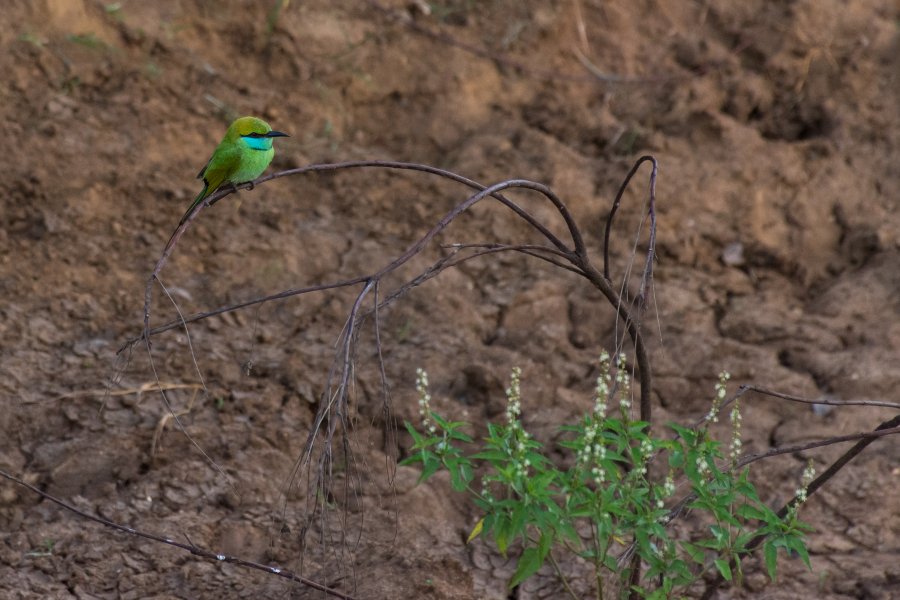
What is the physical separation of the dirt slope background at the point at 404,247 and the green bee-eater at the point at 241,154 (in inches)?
27.4

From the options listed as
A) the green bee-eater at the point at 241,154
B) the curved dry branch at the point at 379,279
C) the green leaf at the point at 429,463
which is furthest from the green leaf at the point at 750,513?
the green bee-eater at the point at 241,154

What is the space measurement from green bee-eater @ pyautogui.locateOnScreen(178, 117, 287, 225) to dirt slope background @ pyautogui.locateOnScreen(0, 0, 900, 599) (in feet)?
2.29

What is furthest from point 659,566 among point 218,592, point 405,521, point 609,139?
point 609,139

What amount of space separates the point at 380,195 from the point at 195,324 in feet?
3.45

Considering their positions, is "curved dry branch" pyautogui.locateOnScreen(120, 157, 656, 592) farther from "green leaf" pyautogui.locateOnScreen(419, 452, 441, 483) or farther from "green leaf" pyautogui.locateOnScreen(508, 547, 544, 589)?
"green leaf" pyautogui.locateOnScreen(508, 547, 544, 589)

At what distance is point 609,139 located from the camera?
4770 millimetres

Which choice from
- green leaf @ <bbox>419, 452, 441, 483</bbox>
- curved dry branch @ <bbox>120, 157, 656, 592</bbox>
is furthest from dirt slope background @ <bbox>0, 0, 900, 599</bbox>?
curved dry branch @ <bbox>120, 157, 656, 592</bbox>

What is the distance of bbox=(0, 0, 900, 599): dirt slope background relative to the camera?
119 inches

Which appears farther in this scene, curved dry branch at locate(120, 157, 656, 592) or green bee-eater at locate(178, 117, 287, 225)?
green bee-eater at locate(178, 117, 287, 225)

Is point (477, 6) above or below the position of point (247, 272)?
above

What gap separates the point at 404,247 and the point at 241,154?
130cm

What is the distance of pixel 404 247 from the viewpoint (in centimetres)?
421

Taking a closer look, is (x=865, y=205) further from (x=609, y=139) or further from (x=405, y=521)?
(x=405, y=521)

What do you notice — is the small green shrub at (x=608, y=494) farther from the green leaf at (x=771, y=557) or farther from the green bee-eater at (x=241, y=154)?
the green bee-eater at (x=241, y=154)
